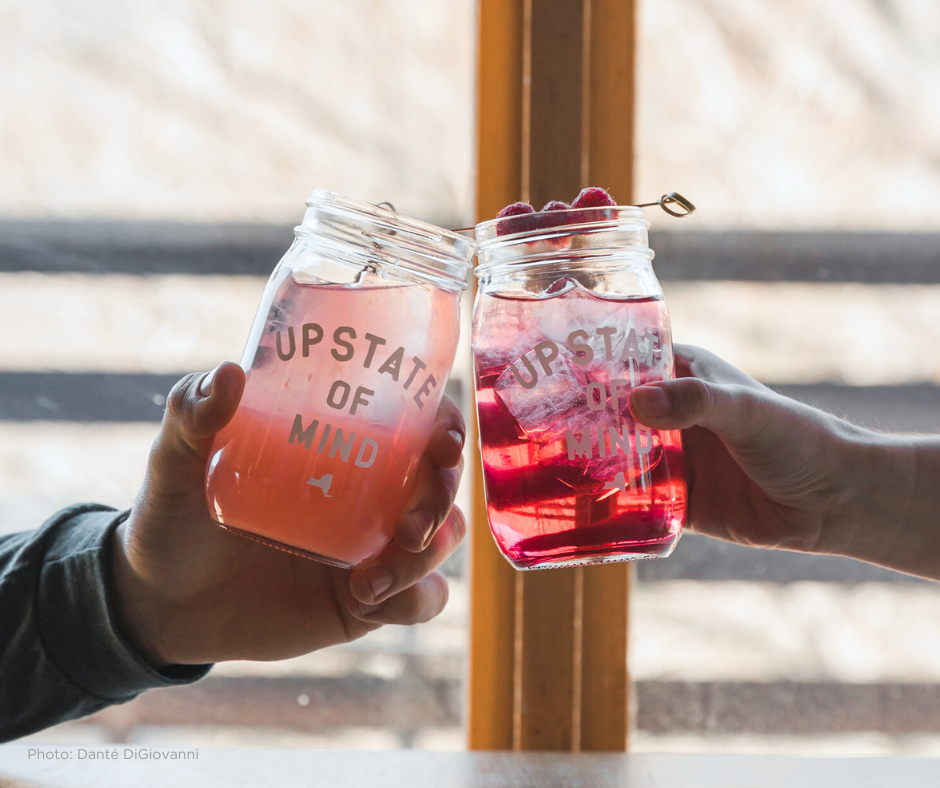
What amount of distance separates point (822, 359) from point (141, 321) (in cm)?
124

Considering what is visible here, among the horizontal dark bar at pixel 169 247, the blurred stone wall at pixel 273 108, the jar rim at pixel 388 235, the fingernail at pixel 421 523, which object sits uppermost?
the blurred stone wall at pixel 273 108

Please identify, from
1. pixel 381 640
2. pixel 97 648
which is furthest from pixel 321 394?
pixel 381 640

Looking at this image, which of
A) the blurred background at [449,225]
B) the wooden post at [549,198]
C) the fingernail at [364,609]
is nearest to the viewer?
the fingernail at [364,609]

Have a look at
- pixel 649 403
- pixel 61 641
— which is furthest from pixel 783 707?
pixel 61 641

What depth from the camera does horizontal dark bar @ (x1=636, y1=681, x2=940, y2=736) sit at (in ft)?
4.82

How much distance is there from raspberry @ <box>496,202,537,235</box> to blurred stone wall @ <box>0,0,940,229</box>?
2.44ft

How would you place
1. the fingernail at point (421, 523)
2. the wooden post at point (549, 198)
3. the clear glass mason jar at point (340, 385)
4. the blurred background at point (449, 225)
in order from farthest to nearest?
the blurred background at point (449, 225) → the wooden post at point (549, 198) → the fingernail at point (421, 523) → the clear glass mason jar at point (340, 385)

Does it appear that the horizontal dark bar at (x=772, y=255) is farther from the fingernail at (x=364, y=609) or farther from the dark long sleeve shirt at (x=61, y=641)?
the dark long sleeve shirt at (x=61, y=641)

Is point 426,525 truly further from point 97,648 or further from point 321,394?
point 97,648

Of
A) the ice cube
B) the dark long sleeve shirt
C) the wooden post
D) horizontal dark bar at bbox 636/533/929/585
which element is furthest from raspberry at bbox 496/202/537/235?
horizontal dark bar at bbox 636/533/929/585

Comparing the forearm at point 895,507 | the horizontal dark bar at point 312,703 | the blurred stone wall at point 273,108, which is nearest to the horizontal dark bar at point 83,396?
the blurred stone wall at point 273,108

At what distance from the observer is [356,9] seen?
1464 mm

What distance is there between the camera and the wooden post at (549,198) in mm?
1357

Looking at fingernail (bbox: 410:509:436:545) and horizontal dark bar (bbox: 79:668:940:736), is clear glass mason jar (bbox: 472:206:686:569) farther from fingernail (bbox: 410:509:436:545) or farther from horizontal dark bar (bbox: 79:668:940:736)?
horizontal dark bar (bbox: 79:668:940:736)
